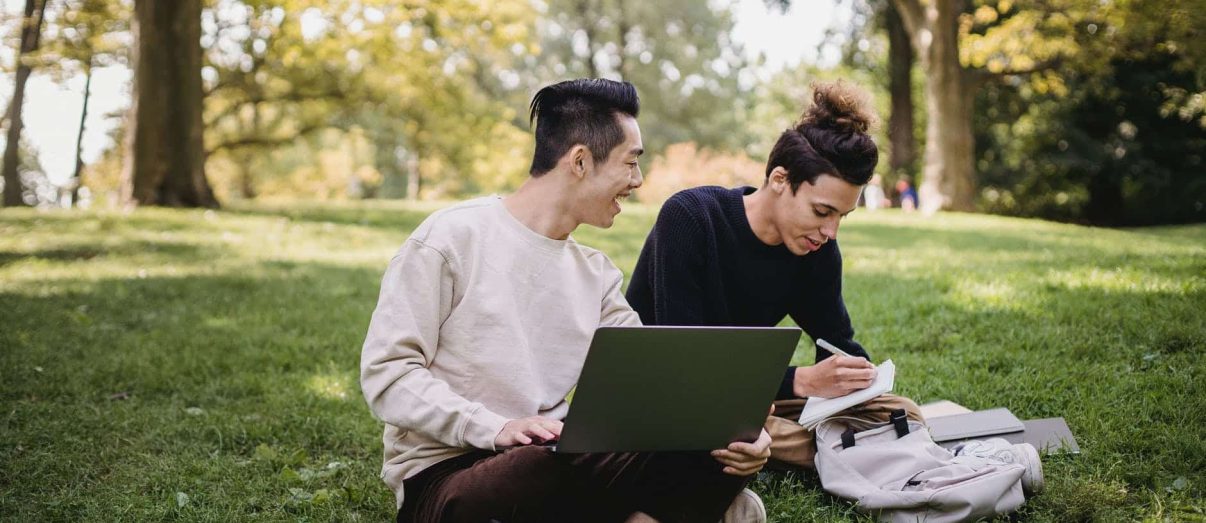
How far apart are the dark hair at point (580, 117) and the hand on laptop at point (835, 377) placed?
1.18m

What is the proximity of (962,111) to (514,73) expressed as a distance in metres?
24.1

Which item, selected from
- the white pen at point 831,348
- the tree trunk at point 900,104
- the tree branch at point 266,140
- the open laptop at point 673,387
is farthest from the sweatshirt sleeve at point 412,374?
the tree branch at point 266,140

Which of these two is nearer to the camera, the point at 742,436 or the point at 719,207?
the point at 742,436

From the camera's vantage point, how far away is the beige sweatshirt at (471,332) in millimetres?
2480

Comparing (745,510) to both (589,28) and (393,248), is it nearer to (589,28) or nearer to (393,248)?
(393,248)

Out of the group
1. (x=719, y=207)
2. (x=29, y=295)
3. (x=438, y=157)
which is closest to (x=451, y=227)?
(x=719, y=207)

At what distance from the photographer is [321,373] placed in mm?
5316

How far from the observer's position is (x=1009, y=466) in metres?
3.14

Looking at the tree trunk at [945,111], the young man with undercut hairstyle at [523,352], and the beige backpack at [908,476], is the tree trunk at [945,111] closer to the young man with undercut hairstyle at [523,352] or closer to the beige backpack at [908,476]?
the beige backpack at [908,476]

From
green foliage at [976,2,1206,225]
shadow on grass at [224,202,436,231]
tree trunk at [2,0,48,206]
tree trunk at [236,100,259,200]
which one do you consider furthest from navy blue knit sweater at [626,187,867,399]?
tree trunk at [236,100,259,200]

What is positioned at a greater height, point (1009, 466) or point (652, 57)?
point (652, 57)

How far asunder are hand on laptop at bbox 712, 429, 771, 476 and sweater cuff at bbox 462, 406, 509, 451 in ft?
2.18

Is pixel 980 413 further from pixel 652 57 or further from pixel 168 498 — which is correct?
pixel 652 57

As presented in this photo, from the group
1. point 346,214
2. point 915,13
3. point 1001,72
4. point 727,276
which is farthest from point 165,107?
point 1001,72
